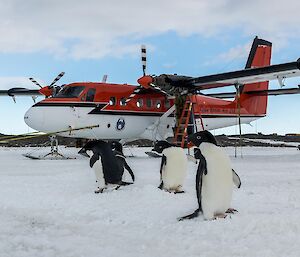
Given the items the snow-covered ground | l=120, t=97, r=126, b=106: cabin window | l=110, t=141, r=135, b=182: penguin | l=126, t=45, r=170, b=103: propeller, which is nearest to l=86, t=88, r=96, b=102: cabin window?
l=120, t=97, r=126, b=106: cabin window

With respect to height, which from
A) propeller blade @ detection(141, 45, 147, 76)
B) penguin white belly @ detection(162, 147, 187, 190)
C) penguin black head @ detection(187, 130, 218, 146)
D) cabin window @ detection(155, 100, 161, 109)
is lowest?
penguin white belly @ detection(162, 147, 187, 190)

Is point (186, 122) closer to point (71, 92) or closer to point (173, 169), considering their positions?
point (71, 92)

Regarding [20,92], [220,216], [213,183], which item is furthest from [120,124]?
[220,216]

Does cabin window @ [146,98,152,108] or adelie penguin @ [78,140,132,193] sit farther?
cabin window @ [146,98,152,108]

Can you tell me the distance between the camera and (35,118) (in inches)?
Answer: 664

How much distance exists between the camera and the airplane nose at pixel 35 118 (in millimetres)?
16844

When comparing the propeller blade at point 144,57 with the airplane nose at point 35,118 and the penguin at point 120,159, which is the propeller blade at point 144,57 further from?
the penguin at point 120,159

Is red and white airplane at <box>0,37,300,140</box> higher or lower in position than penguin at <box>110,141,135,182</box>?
higher

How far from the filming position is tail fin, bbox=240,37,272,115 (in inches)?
964

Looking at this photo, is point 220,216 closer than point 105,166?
Yes

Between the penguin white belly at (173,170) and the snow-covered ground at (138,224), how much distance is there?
0.93 ft

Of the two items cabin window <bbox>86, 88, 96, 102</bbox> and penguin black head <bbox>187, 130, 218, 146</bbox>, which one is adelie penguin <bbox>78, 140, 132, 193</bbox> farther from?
cabin window <bbox>86, 88, 96, 102</bbox>

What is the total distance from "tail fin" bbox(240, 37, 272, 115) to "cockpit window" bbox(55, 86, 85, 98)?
10.7 m

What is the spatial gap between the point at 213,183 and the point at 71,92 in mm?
12841
